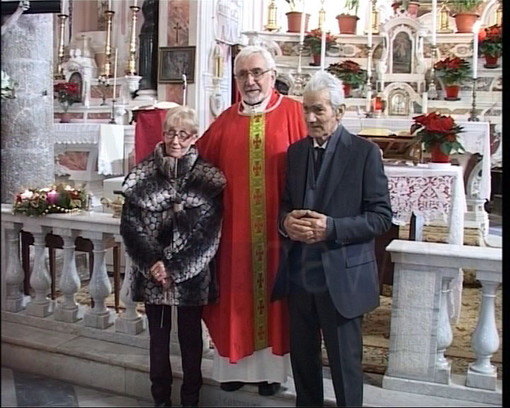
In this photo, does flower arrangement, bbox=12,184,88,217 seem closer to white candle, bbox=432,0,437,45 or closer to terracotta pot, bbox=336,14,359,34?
terracotta pot, bbox=336,14,359,34

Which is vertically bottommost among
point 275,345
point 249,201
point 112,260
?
point 275,345

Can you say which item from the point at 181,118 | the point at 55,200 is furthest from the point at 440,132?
the point at 55,200

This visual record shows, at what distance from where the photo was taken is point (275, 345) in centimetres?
200

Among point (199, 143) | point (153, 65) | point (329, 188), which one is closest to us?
point (329, 188)

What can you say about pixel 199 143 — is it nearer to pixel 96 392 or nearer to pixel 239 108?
pixel 239 108

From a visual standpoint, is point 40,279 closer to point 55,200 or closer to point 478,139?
point 55,200

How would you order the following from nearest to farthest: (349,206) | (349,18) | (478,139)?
1. (349,206)
2. (478,139)
3. (349,18)

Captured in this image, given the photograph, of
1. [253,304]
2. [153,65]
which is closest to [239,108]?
[153,65]

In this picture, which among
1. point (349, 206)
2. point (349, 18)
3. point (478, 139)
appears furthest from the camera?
point (349, 18)

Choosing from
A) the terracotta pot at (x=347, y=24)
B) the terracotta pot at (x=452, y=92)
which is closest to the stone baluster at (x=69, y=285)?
the terracotta pot at (x=347, y=24)

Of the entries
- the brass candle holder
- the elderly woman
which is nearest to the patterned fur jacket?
the elderly woman

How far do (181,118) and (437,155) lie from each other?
627 millimetres

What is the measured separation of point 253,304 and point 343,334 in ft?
0.80

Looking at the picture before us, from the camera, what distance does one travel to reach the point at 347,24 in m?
2.03
